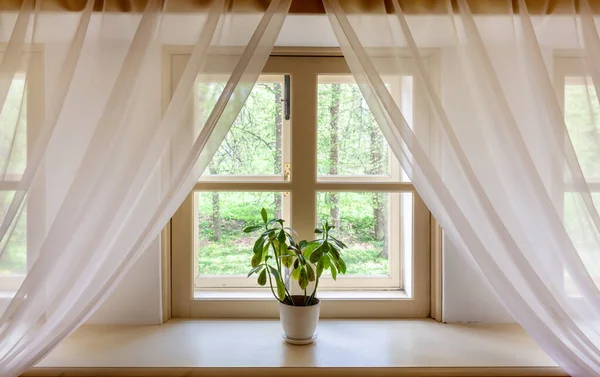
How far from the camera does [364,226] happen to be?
1.60 m

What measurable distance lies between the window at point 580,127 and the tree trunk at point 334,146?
0.68 meters

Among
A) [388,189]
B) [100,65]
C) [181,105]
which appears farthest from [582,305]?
[100,65]

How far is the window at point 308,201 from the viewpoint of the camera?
153cm

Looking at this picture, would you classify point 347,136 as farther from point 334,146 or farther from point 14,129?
point 14,129

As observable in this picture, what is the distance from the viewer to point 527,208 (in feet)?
3.71

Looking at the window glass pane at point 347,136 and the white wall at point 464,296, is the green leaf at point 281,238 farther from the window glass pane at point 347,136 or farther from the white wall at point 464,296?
the white wall at point 464,296

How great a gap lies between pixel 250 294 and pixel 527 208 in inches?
37.2

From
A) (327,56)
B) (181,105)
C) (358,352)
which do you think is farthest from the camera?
(327,56)

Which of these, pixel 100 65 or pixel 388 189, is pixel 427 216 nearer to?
pixel 388 189

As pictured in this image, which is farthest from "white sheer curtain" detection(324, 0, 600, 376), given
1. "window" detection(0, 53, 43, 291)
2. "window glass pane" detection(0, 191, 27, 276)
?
"window glass pane" detection(0, 191, 27, 276)

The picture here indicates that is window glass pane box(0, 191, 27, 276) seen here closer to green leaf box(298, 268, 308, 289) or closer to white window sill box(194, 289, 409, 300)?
white window sill box(194, 289, 409, 300)

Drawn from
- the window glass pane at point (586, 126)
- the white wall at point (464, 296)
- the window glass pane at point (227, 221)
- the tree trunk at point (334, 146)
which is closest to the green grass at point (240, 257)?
the window glass pane at point (227, 221)

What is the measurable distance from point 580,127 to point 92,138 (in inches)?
49.4

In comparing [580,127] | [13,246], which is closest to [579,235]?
[580,127]
